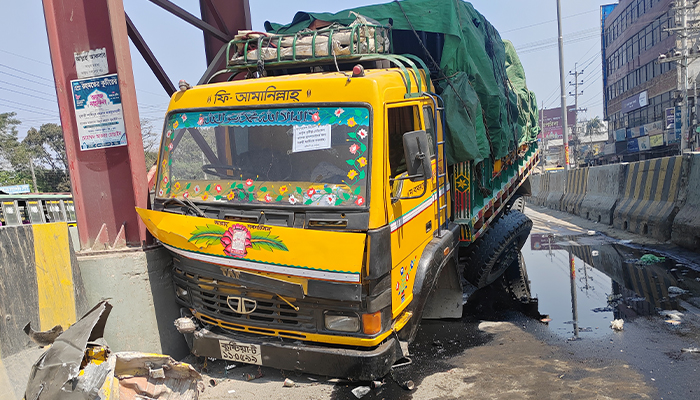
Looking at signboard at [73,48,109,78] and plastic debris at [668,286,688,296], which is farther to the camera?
plastic debris at [668,286,688,296]

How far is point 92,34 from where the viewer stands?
14.9ft

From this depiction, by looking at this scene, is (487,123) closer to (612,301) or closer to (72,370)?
(612,301)

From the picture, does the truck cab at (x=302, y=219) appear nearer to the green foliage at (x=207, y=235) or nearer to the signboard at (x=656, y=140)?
the green foliage at (x=207, y=235)

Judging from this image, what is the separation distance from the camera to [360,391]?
3.95 metres

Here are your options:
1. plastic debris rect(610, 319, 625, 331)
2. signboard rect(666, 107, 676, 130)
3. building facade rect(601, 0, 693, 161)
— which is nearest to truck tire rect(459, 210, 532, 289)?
plastic debris rect(610, 319, 625, 331)

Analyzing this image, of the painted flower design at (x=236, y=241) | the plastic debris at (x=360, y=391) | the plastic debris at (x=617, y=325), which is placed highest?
the painted flower design at (x=236, y=241)

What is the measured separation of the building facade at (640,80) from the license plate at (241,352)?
36354 mm

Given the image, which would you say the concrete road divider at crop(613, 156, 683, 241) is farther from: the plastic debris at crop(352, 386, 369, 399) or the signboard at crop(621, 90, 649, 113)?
the signboard at crop(621, 90, 649, 113)

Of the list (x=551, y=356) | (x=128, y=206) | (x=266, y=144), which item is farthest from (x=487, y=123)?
(x=128, y=206)

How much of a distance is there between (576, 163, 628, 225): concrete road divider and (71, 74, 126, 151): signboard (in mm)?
11774

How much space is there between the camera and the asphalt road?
397 centimetres

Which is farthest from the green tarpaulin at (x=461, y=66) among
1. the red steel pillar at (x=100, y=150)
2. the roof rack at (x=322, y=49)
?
the red steel pillar at (x=100, y=150)

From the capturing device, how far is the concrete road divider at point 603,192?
12609 mm

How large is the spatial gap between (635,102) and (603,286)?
4630 centimetres
